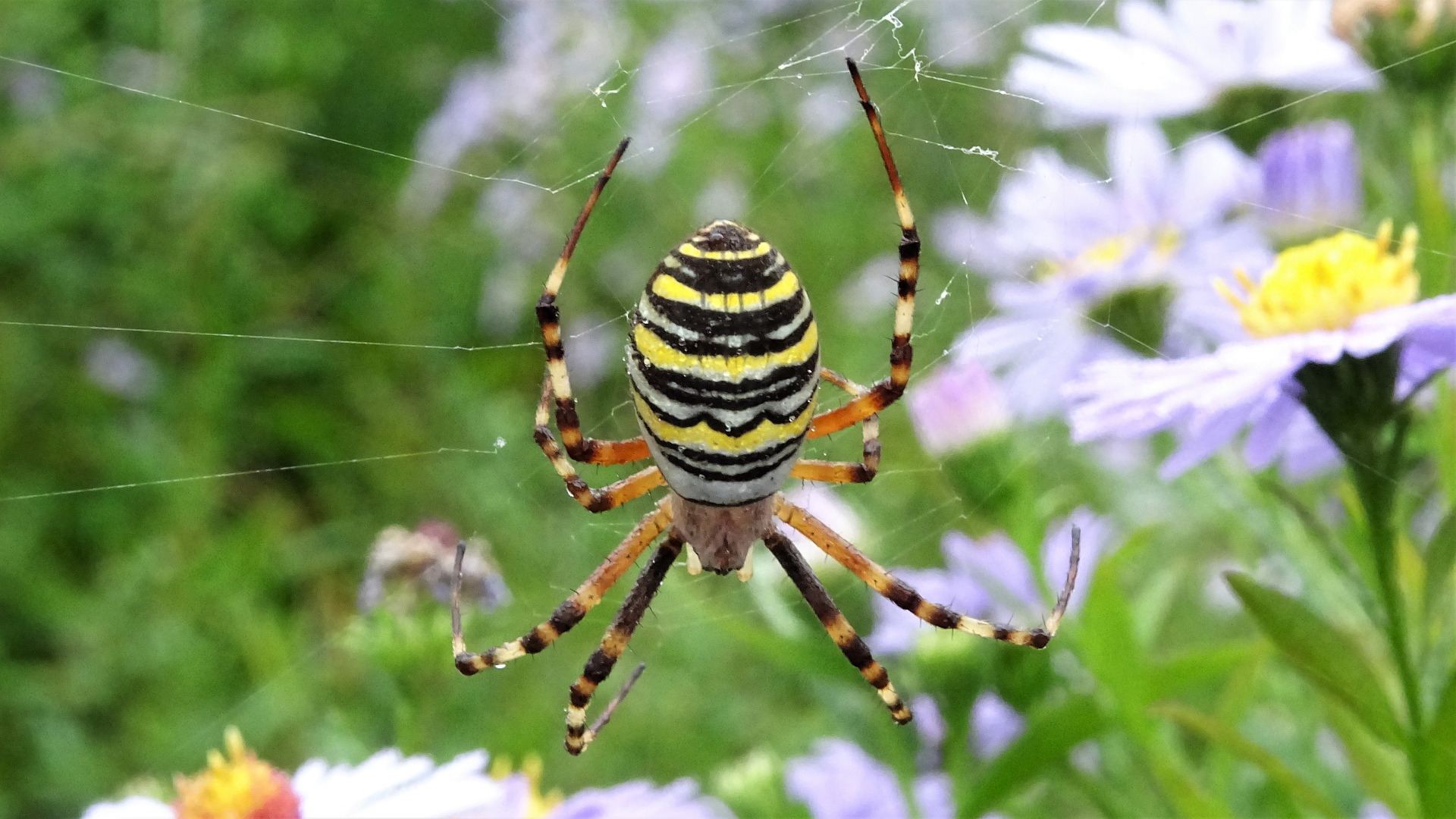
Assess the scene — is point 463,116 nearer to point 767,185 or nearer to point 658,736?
point 767,185

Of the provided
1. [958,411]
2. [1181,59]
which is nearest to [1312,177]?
[1181,59]

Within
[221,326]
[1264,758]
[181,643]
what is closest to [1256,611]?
[1264,758]

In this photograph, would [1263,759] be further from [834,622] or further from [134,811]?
[134,811]

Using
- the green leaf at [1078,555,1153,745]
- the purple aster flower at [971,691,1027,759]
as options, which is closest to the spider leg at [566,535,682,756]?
the purple aster flower at [971,691,1027,759]

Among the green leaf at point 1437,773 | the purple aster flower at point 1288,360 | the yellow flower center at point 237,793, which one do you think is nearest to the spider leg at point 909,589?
the purple aster flower at point 1288,360

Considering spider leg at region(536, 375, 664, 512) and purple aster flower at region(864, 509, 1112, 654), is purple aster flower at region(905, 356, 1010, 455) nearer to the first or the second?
purple aster flower at region(864, 509, 1112, 654)

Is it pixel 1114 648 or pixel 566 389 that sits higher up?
pixel 566 389
